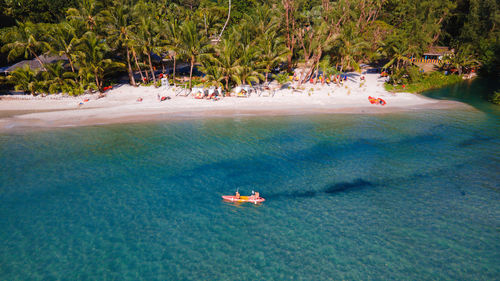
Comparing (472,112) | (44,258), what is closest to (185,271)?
(44,258)

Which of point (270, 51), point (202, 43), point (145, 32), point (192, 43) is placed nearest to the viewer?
point (192, 43)

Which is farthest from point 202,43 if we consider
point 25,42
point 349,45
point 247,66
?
point 349,45

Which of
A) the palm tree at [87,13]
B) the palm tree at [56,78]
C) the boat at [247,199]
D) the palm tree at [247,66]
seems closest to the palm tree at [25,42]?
the palm tree at [56,78]

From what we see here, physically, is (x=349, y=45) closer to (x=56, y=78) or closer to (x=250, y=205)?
(x=250, y=205)

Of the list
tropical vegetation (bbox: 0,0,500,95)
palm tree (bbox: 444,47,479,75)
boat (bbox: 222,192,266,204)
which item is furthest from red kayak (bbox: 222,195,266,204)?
palm tree (bbox: 444,47,479,75)

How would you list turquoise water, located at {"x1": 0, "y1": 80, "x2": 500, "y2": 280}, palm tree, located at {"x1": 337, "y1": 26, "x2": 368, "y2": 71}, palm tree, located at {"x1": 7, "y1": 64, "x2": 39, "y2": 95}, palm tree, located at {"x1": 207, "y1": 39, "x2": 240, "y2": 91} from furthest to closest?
palm tree, located at {"x1": 337, "y1": 26, "x2": 368, "y2": 71} → palm tree, located at {"x1": 7, "y1": 64, "x2": 39, "y2": 95} → palm tree, located at {"x1": 207, "y1": 39, "x2": 240, "y2": 91} → turquoise water, located at {"x1": 0, "y1": 80, "x2": 500, "y2": 280}

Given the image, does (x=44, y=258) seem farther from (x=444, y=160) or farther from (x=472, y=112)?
(x=472, y=112)

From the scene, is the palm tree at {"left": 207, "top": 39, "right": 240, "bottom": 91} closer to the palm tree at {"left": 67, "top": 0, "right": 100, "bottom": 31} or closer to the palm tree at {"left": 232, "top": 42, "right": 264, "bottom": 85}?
the palm tree at {"left": 232, "top": 42, "right": 264, "bottom": 85}

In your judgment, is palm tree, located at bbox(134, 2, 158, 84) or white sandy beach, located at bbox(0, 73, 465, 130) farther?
palm tree, located at bbox(134, 2, 158, 84)
